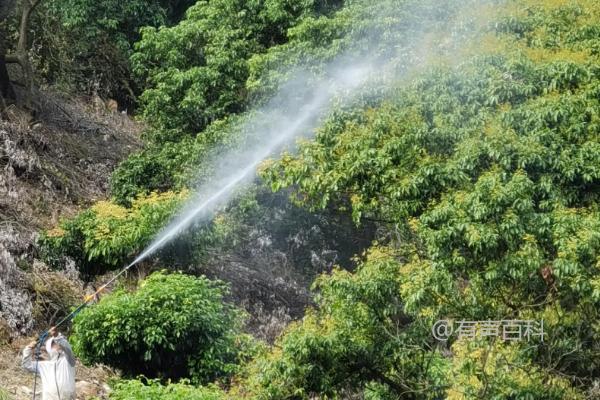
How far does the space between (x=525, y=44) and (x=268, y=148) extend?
4.81m

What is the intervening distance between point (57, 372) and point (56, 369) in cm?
3

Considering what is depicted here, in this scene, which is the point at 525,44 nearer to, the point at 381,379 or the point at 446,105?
the point at 446,105

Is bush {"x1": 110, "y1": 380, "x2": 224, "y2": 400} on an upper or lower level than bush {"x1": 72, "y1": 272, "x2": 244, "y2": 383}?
upper

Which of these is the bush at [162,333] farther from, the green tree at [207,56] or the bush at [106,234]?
the green tree at [207,56]

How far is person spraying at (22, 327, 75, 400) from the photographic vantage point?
42.1 ft

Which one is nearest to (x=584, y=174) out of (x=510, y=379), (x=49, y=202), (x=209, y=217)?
(x=510, y=379)

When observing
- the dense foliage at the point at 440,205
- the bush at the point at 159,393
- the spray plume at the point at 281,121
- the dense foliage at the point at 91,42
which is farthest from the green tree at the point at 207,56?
the bush at the point at 159,393

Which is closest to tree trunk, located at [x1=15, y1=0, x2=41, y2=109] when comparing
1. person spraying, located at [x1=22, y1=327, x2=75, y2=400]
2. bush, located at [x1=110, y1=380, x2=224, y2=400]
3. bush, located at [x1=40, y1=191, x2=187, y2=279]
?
bush, located at [x1=40, y1=191, x2=187, y2=279]

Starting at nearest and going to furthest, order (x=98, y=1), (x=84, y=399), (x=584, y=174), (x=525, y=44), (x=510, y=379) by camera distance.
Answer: (x=510, y=379)
(x=584, y=174)
(x=84, y=399)
(x=525, y=44)
(x=98, y=1)

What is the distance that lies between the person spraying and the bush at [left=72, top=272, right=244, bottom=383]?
2202 millimetres

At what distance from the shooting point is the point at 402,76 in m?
16.5

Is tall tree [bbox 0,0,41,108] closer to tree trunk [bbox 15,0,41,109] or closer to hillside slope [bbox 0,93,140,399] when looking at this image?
tree trunk [bbox 15,0,41,109]

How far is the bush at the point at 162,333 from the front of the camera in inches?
601

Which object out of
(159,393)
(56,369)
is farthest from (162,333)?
(56,369)
